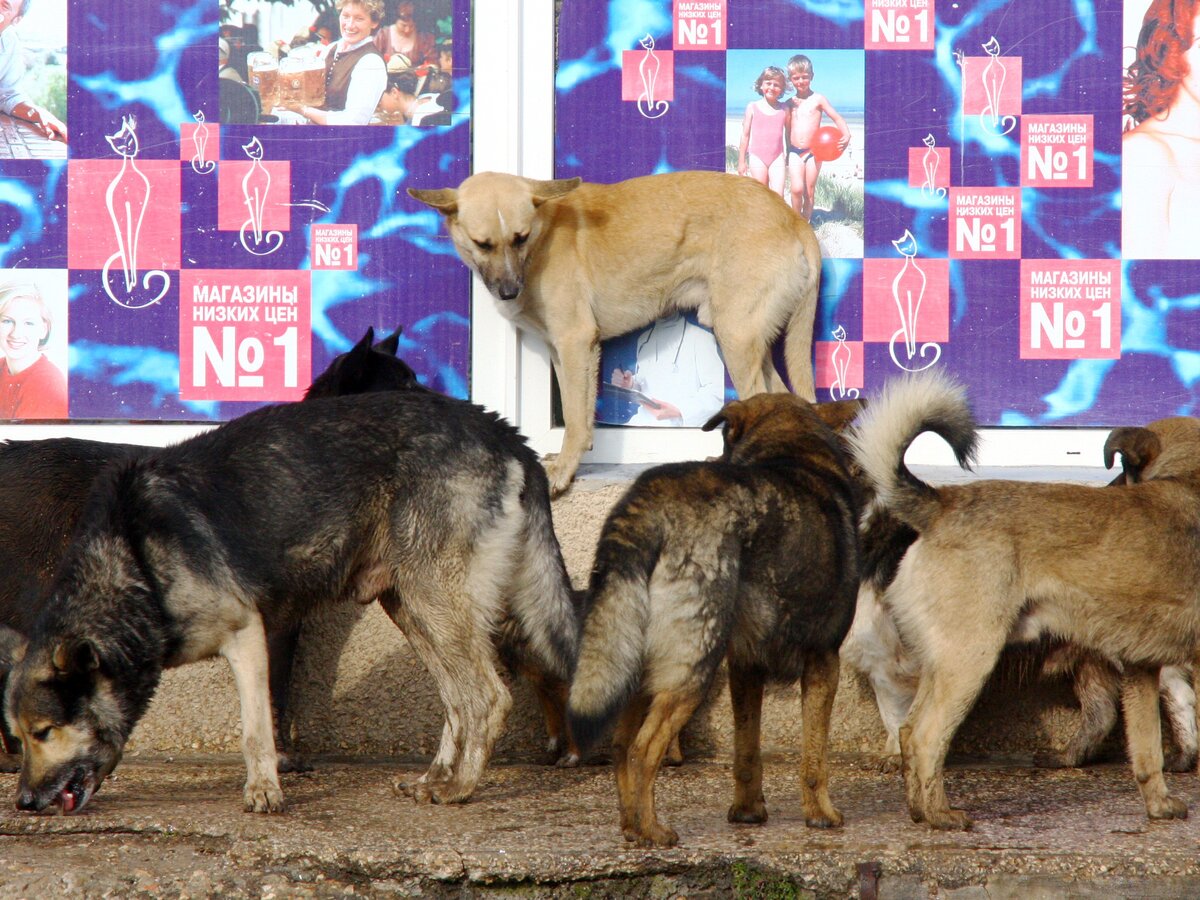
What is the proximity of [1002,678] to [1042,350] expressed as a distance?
1742 mm

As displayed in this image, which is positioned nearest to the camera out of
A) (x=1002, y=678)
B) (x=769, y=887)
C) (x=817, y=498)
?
(x=769, y=887)

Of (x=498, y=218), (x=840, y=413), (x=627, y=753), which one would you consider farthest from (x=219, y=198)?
(x=627, y=753)

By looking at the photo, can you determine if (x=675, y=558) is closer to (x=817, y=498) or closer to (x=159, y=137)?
(x=817, y=498)

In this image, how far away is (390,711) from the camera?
5895 mm

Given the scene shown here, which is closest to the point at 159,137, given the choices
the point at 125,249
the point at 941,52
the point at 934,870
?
the point at 125,249

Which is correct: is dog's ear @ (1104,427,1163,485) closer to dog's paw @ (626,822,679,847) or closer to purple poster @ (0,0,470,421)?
dog's paw @ (626,822,679,847)

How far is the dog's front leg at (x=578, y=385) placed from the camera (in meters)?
6.27

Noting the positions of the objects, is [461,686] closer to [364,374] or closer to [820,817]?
[820,817]

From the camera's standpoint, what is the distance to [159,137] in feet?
22.0

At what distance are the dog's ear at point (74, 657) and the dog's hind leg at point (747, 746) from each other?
2136 millimetres

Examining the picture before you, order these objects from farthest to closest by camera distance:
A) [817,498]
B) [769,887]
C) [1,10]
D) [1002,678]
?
1. [1,10]
2. [1002,678]
3. [817,498]
4. [769,887]

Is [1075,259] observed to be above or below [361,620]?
above

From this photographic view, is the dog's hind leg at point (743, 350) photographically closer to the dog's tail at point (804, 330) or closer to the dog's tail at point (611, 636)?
the dog's tail at point (804, 330)

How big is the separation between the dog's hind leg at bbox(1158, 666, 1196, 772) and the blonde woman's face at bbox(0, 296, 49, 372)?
5.34 meters
